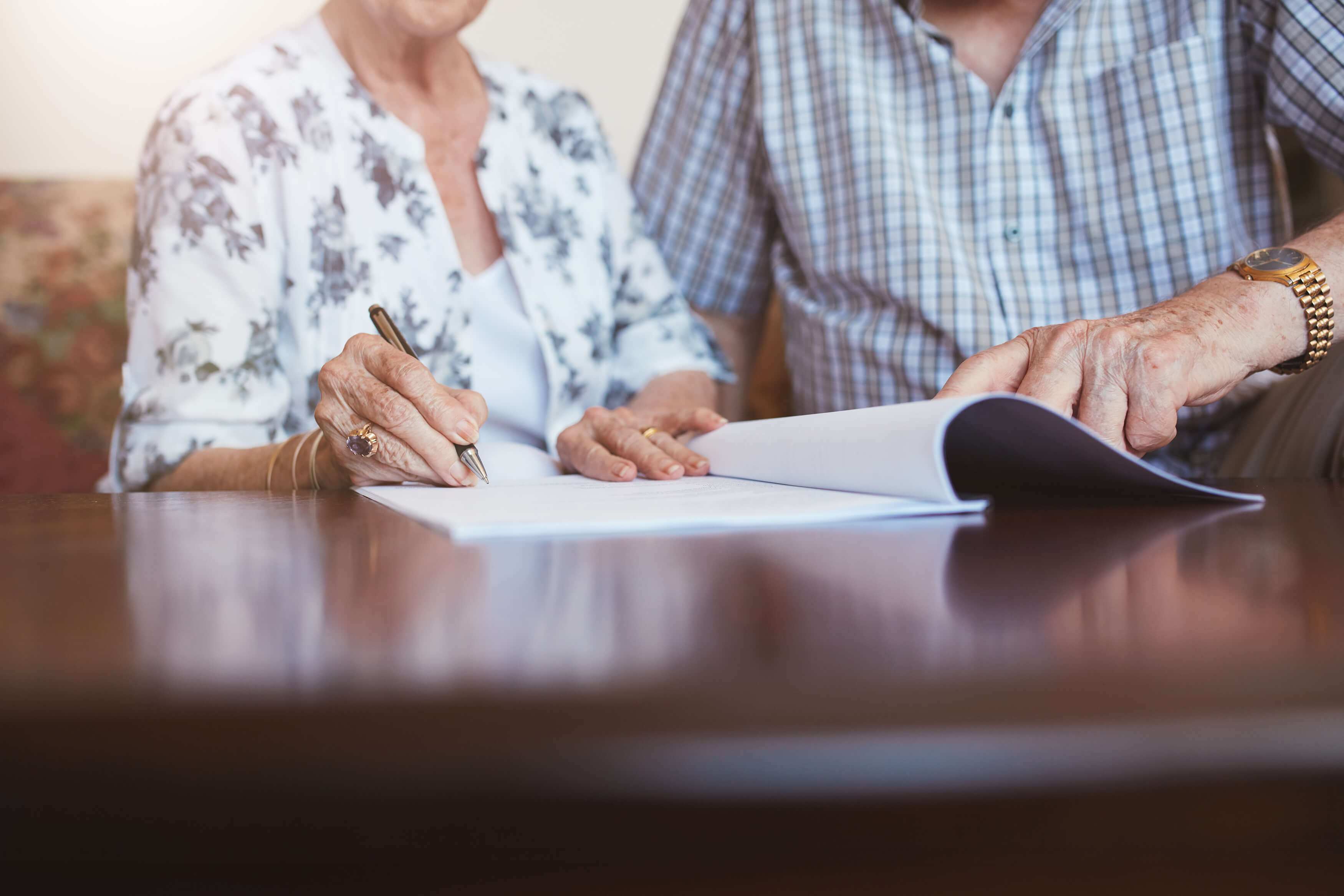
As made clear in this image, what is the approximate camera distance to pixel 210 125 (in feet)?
3.12

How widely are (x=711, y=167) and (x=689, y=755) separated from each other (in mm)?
1265

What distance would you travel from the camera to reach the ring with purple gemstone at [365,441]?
0.69 metres

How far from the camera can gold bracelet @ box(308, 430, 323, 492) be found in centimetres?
78

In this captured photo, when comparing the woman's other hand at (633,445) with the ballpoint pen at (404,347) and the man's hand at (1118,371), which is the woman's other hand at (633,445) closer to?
the ballpoint pen at (404,347)

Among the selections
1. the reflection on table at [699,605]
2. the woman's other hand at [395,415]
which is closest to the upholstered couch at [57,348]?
the woman's other hand at [395,415]

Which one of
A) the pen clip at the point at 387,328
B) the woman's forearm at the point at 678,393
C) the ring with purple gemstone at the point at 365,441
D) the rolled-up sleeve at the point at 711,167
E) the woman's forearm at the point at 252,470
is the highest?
the rolled-up sleeve at the point at 711,167

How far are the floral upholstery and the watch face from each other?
4.99ft

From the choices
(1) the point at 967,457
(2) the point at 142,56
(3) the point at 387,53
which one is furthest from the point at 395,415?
(2) the point at 142,56

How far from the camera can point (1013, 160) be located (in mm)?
1117

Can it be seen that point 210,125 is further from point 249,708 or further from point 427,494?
point 249,708

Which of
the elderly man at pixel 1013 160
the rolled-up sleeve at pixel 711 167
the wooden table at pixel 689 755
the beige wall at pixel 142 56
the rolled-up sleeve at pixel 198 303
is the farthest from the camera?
the beige wall at pixel 142 56

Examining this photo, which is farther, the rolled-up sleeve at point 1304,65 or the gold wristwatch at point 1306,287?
the rolled-up sleeve at point 1304,65

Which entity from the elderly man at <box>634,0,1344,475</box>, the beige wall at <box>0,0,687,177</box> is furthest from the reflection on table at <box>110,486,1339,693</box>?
the beige wall at <box>0,0,687,177</box>

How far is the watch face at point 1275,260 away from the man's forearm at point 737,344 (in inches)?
29.3
